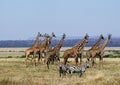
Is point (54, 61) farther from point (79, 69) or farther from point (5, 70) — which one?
point (79, 69)

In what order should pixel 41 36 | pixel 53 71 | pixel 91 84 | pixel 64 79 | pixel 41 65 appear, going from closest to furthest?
pixel 91 84 < pixel 64 79 < pixel 53 71 < pixel 41 65 < pixel 41 36

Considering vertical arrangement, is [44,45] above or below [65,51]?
above

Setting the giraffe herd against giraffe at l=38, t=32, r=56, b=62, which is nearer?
the giraffe herd

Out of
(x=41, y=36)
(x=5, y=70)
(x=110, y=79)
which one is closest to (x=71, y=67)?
(x=110, y=79)

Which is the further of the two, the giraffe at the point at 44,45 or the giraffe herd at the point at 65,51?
the giraffe at the point at 44,45

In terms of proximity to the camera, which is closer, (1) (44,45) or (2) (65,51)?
(2) (65,51)

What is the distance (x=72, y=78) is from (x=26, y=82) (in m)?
2.66

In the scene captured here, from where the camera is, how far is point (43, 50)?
29.0m

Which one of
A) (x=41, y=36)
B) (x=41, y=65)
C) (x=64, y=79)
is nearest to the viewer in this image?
(x=64, y=79)

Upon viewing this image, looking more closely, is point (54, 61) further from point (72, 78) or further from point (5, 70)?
point (72, 78)

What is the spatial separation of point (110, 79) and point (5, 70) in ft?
27.5

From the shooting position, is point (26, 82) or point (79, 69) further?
point (79, 69)

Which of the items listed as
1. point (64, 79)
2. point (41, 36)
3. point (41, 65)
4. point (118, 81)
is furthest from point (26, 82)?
point (41, 36)

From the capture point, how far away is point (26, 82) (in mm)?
19109
